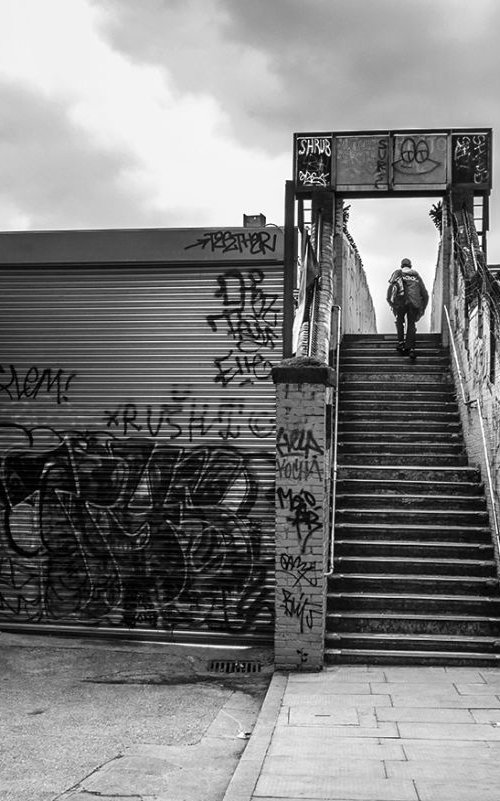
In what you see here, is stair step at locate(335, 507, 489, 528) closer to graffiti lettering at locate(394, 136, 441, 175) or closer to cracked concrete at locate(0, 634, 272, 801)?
cracked concrete at locate(0, 634, 272, 801)

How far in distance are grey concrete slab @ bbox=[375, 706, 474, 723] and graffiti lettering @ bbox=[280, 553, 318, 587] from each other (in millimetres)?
1889

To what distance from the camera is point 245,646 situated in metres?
9.62

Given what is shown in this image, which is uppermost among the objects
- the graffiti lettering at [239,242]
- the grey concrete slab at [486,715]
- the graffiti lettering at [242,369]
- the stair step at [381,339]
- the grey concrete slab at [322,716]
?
the graffiti lettering at [239,242]

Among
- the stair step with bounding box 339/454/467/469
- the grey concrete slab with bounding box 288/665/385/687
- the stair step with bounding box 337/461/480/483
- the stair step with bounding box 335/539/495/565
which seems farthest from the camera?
the stair step with bounding box 339/454/467/469

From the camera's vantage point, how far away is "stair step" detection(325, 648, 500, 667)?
8477 mm

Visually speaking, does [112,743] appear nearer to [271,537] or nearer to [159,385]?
[271,537]

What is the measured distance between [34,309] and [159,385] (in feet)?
6.22

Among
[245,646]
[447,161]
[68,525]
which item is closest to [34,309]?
[68,525]

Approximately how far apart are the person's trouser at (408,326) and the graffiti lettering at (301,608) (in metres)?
5.92

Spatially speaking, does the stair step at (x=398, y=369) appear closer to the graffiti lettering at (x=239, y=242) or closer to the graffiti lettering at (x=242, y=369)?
the graffiti lettering at (x=242, y=369)

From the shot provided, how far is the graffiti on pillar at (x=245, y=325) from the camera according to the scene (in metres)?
10.4

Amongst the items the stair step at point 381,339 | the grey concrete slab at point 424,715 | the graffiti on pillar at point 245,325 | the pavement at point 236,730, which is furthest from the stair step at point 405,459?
the grey concrete slab at point 424,715

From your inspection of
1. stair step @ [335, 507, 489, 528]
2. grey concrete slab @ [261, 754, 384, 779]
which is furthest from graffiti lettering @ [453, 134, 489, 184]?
grey concrete slab @ [261, 754, 384, 779]

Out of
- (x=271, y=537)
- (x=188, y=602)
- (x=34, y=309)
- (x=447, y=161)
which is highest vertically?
(x=447, y=161)
